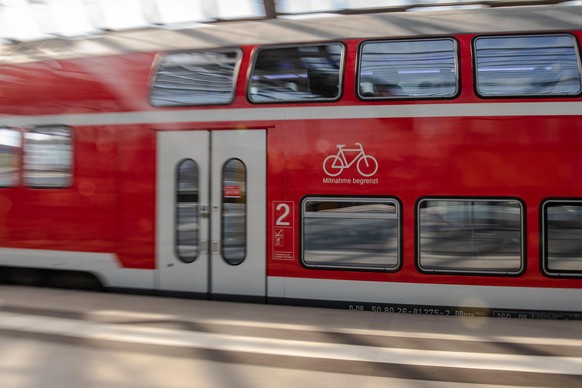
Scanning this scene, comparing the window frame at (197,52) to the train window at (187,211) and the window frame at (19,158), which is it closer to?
the train window at (187,211)

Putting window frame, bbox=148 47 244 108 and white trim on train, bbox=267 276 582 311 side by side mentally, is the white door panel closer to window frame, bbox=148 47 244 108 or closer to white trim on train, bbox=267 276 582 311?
window frame, bbox=148 47 244 108

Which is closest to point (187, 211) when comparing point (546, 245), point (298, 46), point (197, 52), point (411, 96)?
point (197, 52)

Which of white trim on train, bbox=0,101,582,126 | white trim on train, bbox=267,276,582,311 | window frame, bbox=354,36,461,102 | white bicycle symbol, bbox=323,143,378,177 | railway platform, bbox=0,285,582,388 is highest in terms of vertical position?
window frame, bbox=354,36,461,102

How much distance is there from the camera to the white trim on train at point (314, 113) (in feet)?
14.9

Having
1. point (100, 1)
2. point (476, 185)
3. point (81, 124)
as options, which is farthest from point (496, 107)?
point (100, 1)

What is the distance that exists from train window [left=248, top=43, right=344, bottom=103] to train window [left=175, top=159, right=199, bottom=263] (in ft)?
3.74

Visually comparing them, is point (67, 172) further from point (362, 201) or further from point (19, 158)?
point (362, 201)

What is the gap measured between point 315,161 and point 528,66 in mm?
2305

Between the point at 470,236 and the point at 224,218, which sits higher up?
the point at 224,218

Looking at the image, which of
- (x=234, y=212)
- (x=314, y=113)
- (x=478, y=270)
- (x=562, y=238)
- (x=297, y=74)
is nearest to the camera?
(x=562, y=238)

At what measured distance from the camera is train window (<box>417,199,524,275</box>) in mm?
4629

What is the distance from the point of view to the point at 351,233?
4.91 m

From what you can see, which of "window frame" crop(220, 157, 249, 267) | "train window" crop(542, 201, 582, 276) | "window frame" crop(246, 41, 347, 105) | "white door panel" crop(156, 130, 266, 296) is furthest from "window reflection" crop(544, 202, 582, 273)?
"window frame" crop(220, 157, 249, 267)

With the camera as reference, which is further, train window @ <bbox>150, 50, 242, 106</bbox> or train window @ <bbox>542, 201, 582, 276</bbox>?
train window @ <bbox>150, 50, 242, 106</bbox>
